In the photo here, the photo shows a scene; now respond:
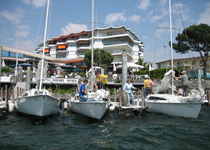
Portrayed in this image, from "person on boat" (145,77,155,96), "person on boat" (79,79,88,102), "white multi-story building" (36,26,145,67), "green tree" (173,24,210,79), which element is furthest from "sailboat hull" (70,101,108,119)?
"white multi-story building" (36,26,145,67)

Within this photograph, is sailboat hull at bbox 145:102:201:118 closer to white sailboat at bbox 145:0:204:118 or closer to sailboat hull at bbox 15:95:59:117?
white sailboat at bbox 145:0:204:118

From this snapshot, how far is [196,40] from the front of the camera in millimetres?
28203

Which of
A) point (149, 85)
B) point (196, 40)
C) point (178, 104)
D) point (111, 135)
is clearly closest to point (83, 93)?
point (111, 135)

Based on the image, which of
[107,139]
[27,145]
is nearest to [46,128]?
[27,145]

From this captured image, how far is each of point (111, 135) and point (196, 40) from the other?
93.4 feet

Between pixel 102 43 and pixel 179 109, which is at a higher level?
pixel 102 43

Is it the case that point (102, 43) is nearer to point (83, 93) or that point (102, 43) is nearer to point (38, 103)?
point (83, 93)

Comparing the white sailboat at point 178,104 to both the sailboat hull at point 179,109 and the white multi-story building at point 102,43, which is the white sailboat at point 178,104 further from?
the white multi-story building at point 102,43

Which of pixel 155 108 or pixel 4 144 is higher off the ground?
pixel 155 108

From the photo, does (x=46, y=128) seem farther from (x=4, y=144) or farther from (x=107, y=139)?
(x=107, y=139)

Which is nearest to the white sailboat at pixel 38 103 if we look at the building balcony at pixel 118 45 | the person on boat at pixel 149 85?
the person on boat at pixel 149 85

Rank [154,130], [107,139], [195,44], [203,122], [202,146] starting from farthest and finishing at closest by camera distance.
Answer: [195,44] → [203,122] → [154,130] → [107,139] → [202,146]

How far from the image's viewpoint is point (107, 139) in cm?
696

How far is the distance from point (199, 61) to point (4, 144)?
51.9 metres
